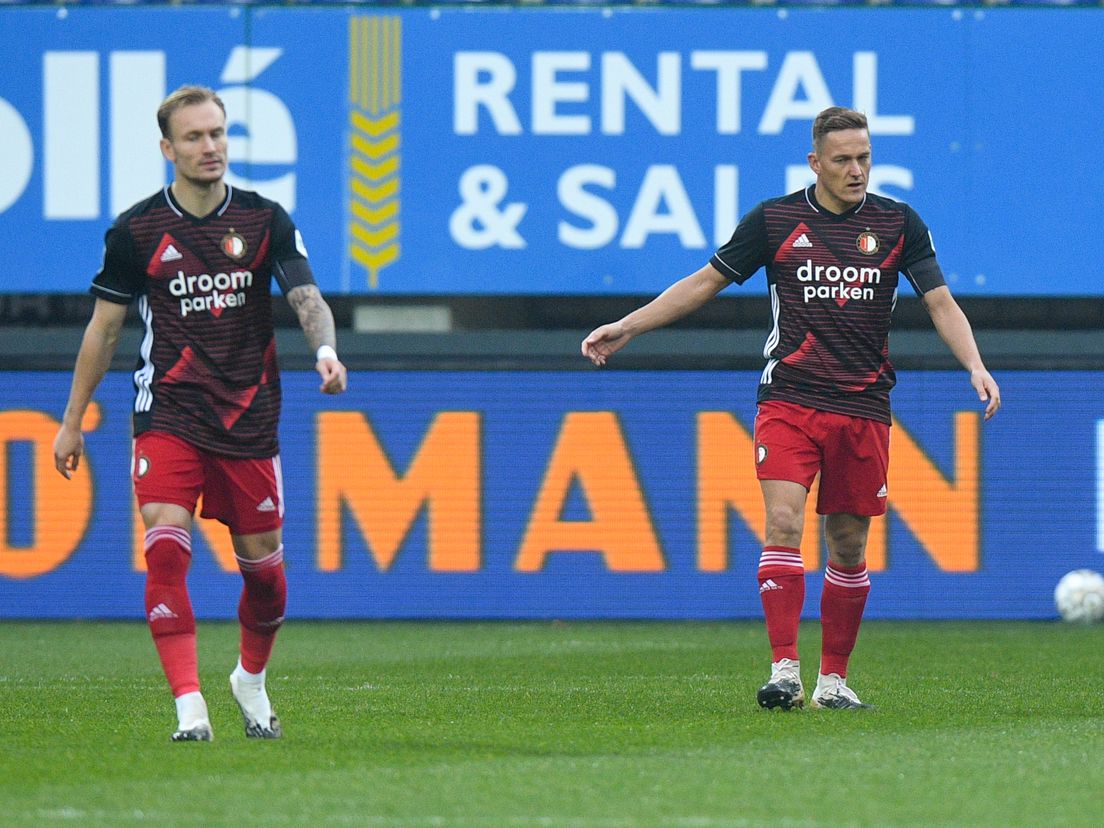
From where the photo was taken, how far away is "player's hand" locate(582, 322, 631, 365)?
7.33 meters

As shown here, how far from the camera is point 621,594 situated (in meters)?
13.6

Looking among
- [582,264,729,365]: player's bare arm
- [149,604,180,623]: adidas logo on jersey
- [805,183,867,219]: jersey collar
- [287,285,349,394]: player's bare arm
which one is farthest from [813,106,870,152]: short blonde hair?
[149,604,180,623]: adidas logo on jersey

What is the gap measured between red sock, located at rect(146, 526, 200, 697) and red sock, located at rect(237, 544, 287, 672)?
0.25m

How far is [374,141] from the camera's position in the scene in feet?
44.9

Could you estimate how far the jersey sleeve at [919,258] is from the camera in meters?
7.38

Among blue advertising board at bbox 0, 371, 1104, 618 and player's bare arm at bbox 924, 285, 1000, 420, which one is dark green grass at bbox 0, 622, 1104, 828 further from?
blue advertising board at bbox 0, 371, 1104, 618

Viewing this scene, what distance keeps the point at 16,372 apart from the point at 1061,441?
22.3 ft

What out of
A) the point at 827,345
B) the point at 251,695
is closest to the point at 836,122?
the point at 827,345

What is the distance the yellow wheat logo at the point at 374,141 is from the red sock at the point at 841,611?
264 inches

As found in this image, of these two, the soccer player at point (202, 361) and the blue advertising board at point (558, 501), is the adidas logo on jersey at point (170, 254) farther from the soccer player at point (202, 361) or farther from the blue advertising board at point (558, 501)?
the blue advertising board at point (558, 501)

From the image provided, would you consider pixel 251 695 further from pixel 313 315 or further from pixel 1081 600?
pixel 1081 600

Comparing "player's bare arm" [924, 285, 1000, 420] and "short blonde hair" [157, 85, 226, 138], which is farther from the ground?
"short blonde hair" [157, 85, 226, 138]

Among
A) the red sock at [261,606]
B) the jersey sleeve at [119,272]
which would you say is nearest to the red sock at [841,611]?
the red sock at [261,606]

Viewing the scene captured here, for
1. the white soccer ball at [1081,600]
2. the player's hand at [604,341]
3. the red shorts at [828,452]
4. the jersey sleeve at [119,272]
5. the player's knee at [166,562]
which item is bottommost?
the white soccer ball at [1081,600]
